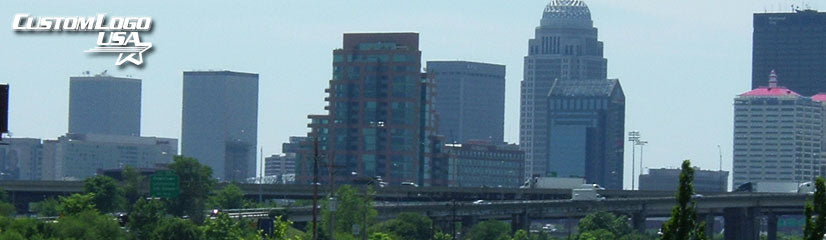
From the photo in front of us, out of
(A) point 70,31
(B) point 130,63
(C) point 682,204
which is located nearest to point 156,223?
(B) point 130,63

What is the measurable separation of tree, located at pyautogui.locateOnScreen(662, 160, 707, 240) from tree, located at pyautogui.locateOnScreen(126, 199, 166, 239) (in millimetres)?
92223

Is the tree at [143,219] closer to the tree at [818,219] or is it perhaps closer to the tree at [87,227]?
the tree at [87,227]

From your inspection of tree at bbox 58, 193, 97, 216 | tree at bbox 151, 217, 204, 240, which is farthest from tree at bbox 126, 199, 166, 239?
tree at bbox 58, 193, 97, 216

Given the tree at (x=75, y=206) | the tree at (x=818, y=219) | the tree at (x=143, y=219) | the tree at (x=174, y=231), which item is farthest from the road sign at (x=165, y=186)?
the tree at (x=818, y=219)

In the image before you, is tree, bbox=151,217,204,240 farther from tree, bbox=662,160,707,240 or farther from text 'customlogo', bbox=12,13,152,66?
tree, bbox=662,160,707,240

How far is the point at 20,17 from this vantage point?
411ft

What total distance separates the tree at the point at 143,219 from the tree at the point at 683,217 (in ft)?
303

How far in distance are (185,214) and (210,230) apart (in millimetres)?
40656

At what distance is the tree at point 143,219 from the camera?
507ft

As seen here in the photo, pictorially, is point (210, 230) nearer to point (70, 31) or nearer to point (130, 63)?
point (130, 63)

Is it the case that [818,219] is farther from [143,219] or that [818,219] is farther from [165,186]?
[165,186]

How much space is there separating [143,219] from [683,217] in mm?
96939

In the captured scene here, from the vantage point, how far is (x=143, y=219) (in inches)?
6196

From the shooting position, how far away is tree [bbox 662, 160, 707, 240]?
64938 mm
